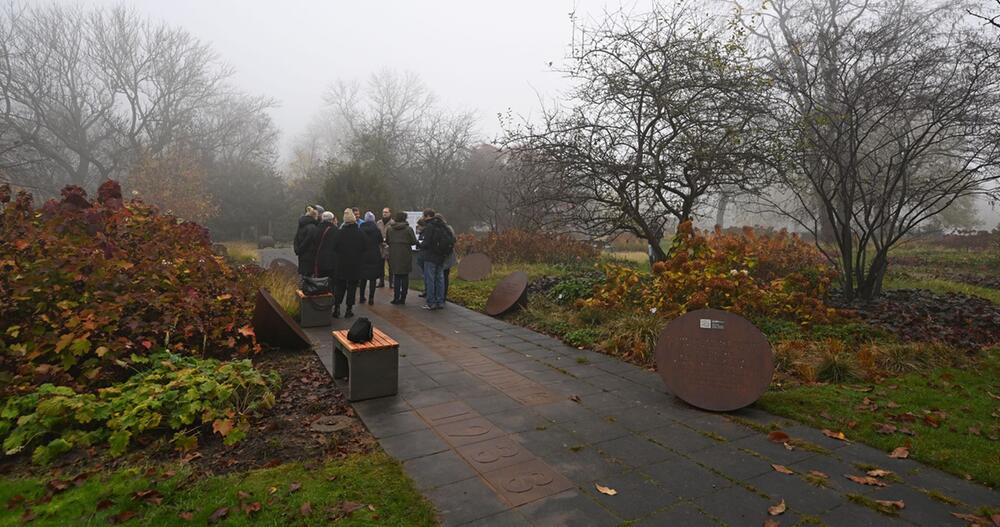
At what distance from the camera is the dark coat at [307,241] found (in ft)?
28.0

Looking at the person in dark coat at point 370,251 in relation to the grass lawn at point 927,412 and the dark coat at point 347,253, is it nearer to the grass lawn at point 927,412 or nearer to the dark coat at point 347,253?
the dark coat at point 347,253

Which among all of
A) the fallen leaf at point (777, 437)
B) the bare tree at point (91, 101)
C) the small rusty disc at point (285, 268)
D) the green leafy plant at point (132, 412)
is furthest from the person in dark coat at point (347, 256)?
the bare tree at point (91, 101)

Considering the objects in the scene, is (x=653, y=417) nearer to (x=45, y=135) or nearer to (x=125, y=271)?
(x=125, y=271)

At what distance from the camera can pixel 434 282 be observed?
29.6ft

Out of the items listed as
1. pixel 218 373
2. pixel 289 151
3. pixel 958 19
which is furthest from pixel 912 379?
pixel 289 151

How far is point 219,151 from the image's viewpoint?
34.1 meters

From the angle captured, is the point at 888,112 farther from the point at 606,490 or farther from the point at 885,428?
the point at 606,490

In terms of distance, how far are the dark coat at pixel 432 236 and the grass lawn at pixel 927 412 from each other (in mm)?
5624

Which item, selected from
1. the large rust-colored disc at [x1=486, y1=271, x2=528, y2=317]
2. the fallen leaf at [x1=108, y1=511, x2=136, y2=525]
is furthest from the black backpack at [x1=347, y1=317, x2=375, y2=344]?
the large rust-colored disc at [x1=486, y1=271, x2=528, y2=317]

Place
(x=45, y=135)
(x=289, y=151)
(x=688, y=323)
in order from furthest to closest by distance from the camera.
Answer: (x=289, y=151) < (x=45, y=135) < (x=688, y=323)

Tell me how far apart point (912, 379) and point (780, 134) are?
4.48 meters

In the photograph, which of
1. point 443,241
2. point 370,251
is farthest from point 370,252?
point 443,241

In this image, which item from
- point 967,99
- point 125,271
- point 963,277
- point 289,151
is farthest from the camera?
point 289,151

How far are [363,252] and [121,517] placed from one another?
229 inches
